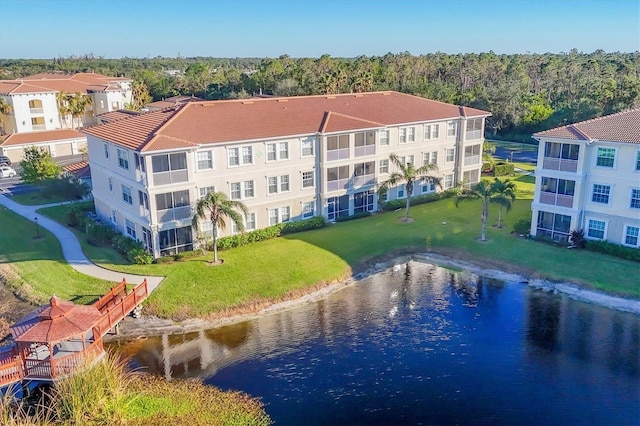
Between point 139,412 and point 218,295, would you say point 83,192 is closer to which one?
point 218,295

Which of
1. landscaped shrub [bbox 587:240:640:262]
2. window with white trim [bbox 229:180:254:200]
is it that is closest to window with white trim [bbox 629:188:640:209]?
landscaped shrub [bbox 587:240:640:262]

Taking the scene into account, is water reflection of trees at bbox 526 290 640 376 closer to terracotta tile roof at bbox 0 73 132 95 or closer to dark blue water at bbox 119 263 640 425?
dark blue water at bbox 119 263 640 425

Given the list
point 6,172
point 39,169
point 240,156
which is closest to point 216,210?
point 240,156

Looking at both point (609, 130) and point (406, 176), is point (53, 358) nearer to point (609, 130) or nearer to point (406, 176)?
point (406, 176)

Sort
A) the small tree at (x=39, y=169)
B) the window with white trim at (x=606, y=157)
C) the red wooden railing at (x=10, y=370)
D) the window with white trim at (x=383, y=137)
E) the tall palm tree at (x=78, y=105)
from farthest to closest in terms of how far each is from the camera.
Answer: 1. the tall palm tree at (x=78, y=105)
2. the small tree at (x=39, y=169)
3. the window with white trim at (x=383, y=137)
4. the window with white trim at (x=606, y=157)
5. the red wooden railing at (x=10, y=370)

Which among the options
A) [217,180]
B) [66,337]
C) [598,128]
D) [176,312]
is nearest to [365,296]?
[176,312]

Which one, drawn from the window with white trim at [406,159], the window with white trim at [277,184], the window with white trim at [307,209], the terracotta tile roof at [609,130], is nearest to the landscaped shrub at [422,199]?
the window with white trim at [406,159]

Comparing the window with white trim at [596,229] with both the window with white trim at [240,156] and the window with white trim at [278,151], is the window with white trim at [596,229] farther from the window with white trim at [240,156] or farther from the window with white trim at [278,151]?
the window with white trim at [240,156]
